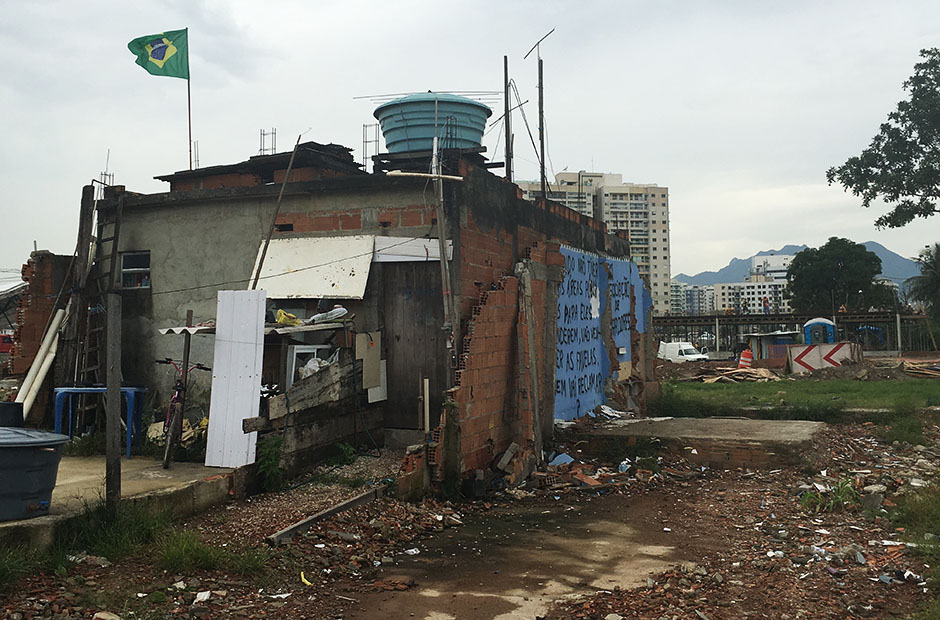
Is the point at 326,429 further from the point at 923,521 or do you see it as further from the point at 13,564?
the point at 923,521

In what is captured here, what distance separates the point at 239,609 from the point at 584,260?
1028 centimetres

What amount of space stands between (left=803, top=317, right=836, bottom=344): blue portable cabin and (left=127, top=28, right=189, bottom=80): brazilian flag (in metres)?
32.9

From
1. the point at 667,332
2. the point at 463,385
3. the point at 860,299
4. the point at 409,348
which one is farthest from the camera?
the point at 860,299

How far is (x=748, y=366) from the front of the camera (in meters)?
31.8

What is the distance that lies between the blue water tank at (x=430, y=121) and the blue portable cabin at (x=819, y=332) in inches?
1184

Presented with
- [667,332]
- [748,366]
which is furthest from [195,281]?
[667,332]

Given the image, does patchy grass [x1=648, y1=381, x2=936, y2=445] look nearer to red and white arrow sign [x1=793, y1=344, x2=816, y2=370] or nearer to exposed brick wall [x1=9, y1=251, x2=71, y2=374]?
red and white arrow sign [x1=793, y1=344, x2=816, y2=370]

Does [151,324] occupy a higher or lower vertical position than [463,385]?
higher

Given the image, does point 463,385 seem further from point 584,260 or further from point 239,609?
point 584,260

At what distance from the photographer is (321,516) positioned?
716 cm

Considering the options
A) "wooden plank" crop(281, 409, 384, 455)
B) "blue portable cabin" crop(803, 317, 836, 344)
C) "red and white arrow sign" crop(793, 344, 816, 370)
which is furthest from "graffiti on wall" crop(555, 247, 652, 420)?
"blue portable cabin" crop(803, 317, 836, 344)

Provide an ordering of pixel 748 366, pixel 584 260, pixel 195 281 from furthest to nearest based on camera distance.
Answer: pixel 748 366
pixel 584 260
pixel 195 281

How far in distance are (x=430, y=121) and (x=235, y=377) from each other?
618 cm

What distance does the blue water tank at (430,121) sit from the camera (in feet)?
41.4
